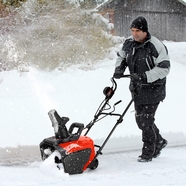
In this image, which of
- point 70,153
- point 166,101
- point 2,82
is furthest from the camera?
point 2,82

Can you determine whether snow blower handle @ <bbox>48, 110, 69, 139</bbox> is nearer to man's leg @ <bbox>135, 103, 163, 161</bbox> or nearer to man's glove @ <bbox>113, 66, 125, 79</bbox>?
man's glove @ <bbox>113, 66, 125, 79</bbox>

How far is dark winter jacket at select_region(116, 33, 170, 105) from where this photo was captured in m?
Result: 4.71

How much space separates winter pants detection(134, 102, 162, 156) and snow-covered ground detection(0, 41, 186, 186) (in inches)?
7.4

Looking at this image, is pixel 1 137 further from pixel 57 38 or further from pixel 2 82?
pixel 57 38

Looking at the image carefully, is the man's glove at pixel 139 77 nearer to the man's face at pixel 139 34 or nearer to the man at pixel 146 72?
the man at pixel 146 72

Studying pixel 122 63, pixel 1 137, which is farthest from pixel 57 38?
pixel 122 63

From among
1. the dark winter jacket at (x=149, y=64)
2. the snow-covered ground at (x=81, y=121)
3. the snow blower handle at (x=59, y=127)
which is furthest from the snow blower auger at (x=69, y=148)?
the dark winter jacket at (x=149, y=64)

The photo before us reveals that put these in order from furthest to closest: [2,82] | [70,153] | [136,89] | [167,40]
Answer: [167,40]
[2,82]
[136,89]
[70,153]

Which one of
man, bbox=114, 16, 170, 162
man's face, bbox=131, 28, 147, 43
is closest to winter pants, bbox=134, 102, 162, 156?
man, bbox=114, 16, 170, 162

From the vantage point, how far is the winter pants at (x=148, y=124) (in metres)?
4.98

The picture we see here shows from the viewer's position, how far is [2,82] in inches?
410

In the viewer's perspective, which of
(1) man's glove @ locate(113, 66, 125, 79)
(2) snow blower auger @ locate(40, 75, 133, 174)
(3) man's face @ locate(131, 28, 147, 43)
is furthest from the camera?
(1) man's glove @ locate(113, 66, 125, 79)

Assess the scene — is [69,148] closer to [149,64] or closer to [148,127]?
[148,127]

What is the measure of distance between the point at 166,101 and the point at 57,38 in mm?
5464
